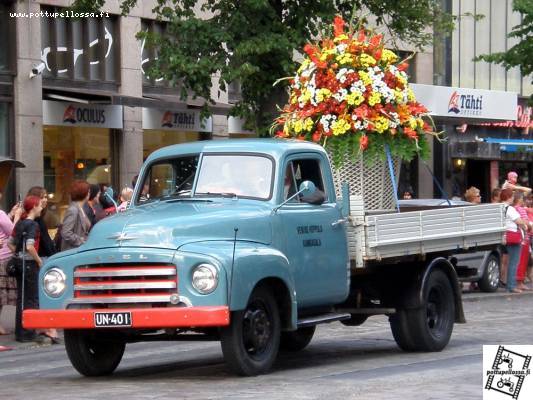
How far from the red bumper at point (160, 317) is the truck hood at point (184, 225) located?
0.58 m

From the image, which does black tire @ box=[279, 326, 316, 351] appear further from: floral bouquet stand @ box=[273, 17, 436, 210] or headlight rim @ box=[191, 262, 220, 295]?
headlight rim @ box=[191, 262, 220, 295]

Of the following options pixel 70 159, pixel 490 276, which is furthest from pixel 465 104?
pixel 490 276

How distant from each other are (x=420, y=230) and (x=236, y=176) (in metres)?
2.28

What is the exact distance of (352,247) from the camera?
13328 mm

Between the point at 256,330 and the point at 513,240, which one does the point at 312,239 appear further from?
→ the point at 513,240

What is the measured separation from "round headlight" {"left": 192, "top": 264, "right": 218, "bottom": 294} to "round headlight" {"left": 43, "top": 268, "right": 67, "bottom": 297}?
1.26 metres

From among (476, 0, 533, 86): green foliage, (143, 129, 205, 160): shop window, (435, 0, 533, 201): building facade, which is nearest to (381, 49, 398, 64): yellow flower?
(143, 129, 205, 160): shop window

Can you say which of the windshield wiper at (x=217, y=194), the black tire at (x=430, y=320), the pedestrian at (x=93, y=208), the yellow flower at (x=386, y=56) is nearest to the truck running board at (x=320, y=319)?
the black tire at (x=430, y=320)

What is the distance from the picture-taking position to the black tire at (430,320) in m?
14.0

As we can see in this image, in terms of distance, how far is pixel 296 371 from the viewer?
12547mm

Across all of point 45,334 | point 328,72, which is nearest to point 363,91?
point 328,72

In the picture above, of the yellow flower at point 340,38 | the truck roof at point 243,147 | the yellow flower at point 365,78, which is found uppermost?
the yellow flower at point 340,38

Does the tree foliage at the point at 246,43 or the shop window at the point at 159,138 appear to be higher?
the tree foliage at the point at 246,43

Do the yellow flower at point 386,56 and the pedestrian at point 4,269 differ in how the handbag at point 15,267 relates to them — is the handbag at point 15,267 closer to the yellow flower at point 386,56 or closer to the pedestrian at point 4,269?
the pedestrian at point 4,269
